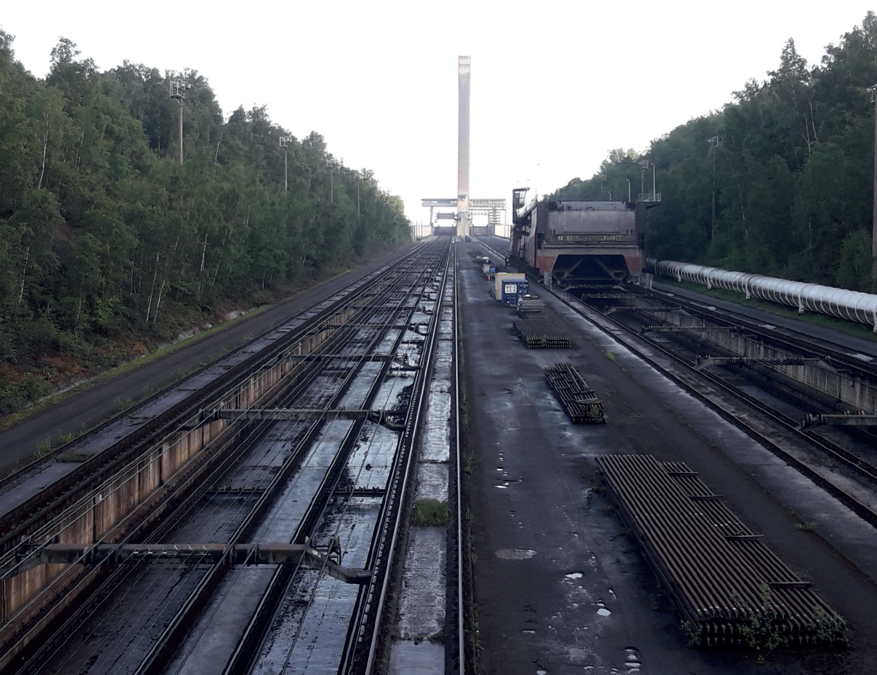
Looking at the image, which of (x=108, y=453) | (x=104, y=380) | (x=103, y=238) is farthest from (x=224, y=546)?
(x=103, y=238)

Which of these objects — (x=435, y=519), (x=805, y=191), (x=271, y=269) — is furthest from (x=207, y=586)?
(x=805, y=191)

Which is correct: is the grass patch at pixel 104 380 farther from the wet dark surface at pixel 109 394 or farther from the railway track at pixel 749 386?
the railway track at pixel 749 386

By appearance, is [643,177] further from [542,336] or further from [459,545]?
[459,545]

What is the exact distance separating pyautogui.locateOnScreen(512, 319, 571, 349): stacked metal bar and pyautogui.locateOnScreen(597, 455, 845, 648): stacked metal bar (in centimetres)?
1507

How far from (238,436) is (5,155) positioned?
10.8m

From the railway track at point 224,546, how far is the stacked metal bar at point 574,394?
362 cm

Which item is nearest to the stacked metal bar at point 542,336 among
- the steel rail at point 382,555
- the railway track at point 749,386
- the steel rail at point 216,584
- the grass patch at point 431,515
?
the railway track at point 749,386

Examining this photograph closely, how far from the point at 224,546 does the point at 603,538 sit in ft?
17.4

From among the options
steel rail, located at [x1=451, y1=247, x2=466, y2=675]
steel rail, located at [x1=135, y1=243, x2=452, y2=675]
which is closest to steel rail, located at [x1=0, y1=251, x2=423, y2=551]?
steel rail, located at [x1=135, y1=243, x2=452, y2=675]

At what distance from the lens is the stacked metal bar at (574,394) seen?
57.7 feet

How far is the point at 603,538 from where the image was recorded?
11188 millimetres

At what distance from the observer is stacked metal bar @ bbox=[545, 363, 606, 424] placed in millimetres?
17594

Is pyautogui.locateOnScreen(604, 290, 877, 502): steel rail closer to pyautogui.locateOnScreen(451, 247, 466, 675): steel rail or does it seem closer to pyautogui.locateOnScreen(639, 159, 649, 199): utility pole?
pyautogui.locateOnScreen(451, 247, 466, 675): steel rail

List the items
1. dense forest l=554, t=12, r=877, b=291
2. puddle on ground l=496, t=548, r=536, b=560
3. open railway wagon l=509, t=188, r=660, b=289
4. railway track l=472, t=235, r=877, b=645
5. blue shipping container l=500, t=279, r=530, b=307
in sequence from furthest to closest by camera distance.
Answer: open railway wagon l=509, t=188, r=660, b=289 < blue shipping container l=500, t=279, r=530, b=307 < dense forest l=554, t=12, r=877, b=291 < puddle on ground l=496, t=548, r=536, b=560 < railway track l=472, t=235, r=877, b=645
